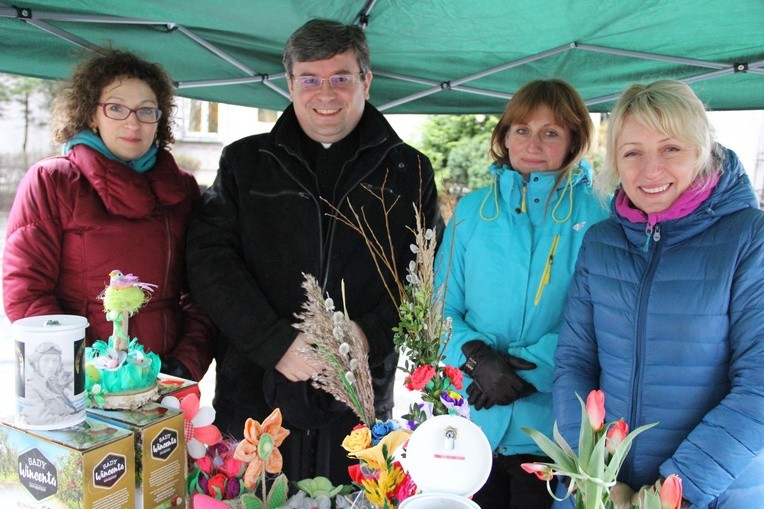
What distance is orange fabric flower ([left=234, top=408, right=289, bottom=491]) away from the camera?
4.40 ft

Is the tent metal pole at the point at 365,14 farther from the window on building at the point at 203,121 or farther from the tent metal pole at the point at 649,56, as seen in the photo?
the window on building at the point at 203,121

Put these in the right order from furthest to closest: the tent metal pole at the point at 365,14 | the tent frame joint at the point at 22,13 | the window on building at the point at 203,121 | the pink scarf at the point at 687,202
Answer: the window on building at the point at 203,121, the tent metal pole at the point at 365,14, the tent frame joint at the point at 22,13, the pink scarf at the point at 687,202

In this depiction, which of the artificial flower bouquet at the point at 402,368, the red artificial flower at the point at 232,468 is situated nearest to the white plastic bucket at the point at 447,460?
the artificial flower bouquet at the point at 402,368

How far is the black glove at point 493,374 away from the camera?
187cm

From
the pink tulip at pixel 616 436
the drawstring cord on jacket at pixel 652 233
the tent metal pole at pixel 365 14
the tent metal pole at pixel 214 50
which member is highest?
the tent metal pole at pixel 365 14

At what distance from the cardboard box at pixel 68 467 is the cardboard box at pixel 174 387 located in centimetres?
19

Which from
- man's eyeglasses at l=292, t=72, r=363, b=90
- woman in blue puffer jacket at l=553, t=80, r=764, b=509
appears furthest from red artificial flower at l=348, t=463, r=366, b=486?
man's eyeglasses at l=292, t=72, r=363, b=90

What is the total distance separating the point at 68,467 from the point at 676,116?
4.82 feet

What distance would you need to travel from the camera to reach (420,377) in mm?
1185

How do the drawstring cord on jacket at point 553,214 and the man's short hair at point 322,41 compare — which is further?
the man's short hair at point 322,41

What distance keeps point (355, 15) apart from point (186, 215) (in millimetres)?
1019

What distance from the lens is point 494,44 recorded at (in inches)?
114

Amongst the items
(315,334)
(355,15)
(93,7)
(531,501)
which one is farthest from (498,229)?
(93,7)

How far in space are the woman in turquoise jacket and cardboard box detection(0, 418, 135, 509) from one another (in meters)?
1.01
